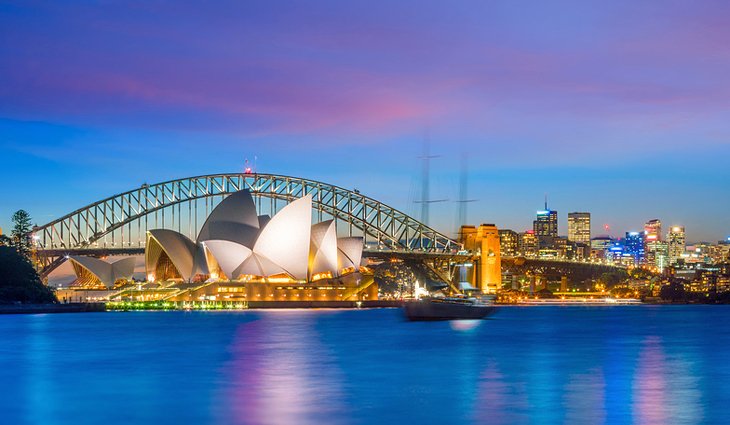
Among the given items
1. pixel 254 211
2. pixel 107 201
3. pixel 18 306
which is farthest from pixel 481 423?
pixel 107 201

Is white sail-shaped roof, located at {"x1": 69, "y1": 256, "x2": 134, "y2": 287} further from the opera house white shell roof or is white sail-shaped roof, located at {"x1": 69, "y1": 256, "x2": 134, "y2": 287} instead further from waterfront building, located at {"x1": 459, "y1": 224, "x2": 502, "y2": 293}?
waterfront building, located at {"x1": 459, "y1": 224, "x2": 502, "y2": 293}

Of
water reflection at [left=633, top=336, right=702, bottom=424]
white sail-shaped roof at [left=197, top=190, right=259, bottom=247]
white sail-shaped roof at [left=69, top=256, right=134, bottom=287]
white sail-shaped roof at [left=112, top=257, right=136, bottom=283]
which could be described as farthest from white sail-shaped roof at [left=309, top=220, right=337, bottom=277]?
water reflection at [left=633, top=336, right=702, bottom=424]

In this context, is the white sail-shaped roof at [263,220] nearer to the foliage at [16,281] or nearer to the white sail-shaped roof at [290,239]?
the white sail-shaped roof at [290,239]

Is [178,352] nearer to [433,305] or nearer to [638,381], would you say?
[638,381]

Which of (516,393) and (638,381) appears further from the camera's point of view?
(638,381)

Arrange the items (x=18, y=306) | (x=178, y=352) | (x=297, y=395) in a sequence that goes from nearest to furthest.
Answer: (x=297, y=395), (x=178, y=352), (x=18, y=306)

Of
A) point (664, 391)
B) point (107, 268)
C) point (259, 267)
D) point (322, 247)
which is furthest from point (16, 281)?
point (664, 391)

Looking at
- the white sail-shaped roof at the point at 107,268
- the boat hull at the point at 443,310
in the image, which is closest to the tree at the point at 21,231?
the white sail-shaped roof at the point at 107,268

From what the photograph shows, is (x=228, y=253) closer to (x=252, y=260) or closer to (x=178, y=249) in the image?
(x=252, y=260)

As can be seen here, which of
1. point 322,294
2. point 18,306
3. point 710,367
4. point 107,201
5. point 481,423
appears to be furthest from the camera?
point 107,201
